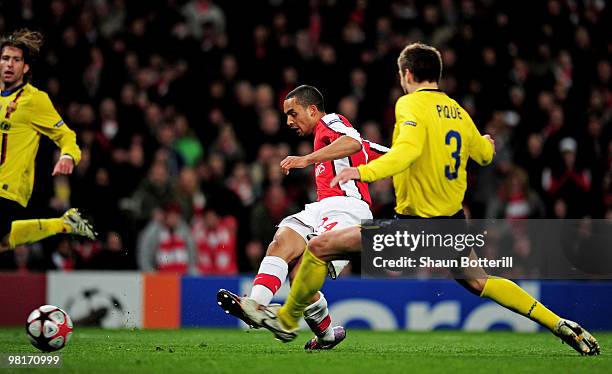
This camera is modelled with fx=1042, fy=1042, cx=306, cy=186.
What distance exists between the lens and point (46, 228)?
8711 mm

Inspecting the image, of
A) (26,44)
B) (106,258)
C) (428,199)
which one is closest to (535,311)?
(428,199)

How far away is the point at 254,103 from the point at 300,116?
6.35 meters

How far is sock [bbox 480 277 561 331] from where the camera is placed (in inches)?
289

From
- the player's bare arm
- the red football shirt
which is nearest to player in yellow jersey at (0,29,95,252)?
the red football shirt

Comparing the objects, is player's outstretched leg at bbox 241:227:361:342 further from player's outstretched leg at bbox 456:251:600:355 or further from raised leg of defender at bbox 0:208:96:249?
raised leg of defender at bbox 0:208:96:249

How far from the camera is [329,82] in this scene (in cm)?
1472

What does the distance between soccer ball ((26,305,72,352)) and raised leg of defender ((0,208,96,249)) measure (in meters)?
1.18

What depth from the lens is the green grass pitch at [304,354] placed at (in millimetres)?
6582

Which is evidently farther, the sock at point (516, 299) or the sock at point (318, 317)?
the sock at point (318, 317)

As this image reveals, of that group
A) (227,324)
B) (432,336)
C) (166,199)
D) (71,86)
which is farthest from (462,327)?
(71,86)

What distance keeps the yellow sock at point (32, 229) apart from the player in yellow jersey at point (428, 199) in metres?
2.21

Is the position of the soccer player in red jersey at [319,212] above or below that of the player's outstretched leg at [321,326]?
above

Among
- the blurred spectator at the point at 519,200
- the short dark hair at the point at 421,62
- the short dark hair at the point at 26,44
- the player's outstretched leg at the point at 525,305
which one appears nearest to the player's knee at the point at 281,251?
the player's outstretched leg at the point at 525,305

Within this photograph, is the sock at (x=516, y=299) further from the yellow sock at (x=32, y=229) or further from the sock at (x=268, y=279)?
the yellow sock at (x=32, y=229)
